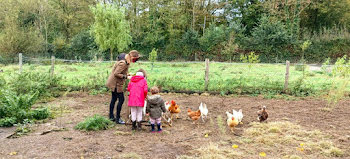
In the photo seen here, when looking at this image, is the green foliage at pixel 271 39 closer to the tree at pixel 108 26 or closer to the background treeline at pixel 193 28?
the background treeline at pixel 193 28

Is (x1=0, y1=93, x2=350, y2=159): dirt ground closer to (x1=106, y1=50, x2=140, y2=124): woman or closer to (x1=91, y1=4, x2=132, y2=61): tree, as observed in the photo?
(x1=106, y1=50, x2=140, y2=124): woman

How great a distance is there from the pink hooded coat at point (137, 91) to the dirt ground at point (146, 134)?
60 centimetres

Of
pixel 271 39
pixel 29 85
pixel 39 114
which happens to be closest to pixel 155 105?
pixel 39 114

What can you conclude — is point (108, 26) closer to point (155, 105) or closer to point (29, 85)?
point (29, 85)

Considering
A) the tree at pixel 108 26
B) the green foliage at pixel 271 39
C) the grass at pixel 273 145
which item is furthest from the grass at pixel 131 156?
the green foliage at pixel 271 39

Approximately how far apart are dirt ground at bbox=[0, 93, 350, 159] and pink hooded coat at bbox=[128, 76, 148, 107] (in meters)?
0.60

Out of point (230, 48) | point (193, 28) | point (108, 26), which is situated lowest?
point (230, 48)

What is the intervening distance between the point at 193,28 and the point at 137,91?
2634 cm

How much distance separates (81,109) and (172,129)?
3.20 metres

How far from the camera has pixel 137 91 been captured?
5359 millimetres

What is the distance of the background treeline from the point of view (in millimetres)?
26109

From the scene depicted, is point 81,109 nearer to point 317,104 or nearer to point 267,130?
point 267,130

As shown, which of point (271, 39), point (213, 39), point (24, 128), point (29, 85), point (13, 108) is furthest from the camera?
point (213, 39)

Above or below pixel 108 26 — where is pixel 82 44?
below
